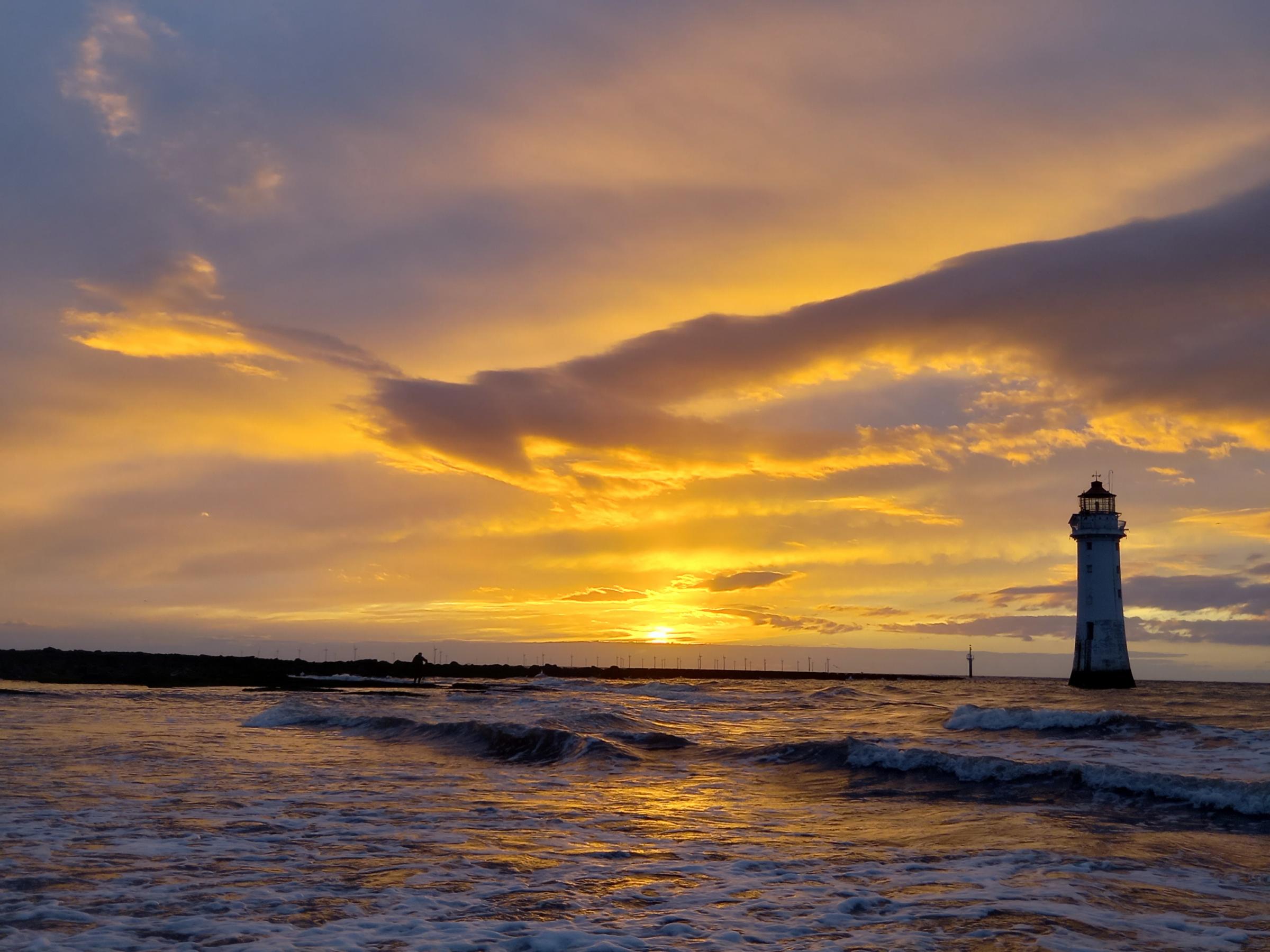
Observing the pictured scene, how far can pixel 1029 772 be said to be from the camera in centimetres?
1919

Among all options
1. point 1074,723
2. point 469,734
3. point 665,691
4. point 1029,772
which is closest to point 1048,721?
point 1074,723

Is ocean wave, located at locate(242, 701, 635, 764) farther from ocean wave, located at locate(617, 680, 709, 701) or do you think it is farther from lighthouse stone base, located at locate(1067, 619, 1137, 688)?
lighthouse stone base, located at locate(1067, 619, 1137, 688)

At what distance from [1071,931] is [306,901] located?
24.2 feet

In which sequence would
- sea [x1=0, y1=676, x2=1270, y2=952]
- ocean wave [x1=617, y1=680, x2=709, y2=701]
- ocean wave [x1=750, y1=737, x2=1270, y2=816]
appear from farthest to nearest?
ocean wave [x1=617, y1=680, x2=709, y2=701], ocean wave [x1=750, y1=737, x2=1270, y2=816], sea [x1=0, y1=676, x2=1270, y2=952]

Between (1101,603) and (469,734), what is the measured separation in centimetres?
3974

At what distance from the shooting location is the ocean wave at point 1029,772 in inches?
632

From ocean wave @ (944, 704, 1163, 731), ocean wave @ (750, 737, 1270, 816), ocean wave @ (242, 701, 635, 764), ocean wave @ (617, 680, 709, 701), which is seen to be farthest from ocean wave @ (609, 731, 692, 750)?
ocean wave @ (617, 680, 709, 701)

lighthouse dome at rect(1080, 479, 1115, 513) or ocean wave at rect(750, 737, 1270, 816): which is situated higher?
lighthouse dome at rect(1080, 479, 1115, 513)

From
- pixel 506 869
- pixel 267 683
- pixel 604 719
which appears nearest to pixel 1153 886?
pixel 506 869

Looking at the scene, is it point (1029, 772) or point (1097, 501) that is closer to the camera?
point (1029, 772)

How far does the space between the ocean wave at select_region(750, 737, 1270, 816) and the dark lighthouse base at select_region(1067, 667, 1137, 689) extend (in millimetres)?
35233

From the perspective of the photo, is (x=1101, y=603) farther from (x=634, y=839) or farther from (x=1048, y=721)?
(x=634, y=839)

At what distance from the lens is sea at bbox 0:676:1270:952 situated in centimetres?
889

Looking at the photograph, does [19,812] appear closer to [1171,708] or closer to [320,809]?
[320,809]
